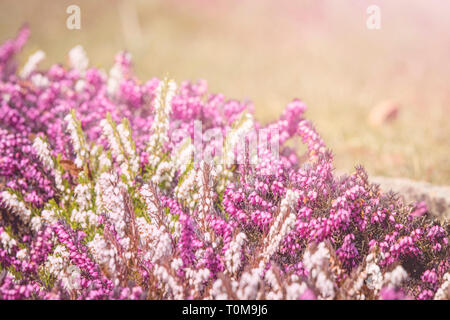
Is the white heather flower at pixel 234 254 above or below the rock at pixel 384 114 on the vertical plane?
below

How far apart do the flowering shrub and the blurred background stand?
1531 mm

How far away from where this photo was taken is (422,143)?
5.30m

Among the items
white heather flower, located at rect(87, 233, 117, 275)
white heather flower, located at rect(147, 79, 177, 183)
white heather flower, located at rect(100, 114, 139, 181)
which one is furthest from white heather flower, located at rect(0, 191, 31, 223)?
white heather flower, located at rect(87, 233, 117, 275)

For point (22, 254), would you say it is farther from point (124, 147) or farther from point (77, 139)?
point (124, 147)

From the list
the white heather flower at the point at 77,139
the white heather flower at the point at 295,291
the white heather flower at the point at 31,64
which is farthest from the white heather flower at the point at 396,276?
the white heather flower at the point at 31,64

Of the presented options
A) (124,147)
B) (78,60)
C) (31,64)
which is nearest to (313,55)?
(78,60)

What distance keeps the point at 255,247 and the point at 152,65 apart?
26.9 ft

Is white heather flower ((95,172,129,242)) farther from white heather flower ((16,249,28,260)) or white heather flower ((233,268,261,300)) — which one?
white heather flower ((233,268,261,300))

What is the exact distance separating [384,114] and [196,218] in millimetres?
4534

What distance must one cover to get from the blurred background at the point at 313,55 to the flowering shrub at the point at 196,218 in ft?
5.02

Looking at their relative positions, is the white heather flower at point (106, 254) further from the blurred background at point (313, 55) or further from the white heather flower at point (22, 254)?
the blurred background at point (313, 55)

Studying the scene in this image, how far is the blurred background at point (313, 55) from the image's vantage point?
5.62 meters
